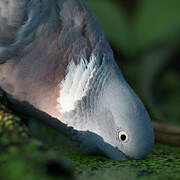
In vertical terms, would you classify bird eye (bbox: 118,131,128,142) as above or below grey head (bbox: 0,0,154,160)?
below

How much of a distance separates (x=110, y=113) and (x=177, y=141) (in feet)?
3.55

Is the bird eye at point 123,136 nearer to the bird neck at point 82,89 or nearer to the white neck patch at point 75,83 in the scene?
the bird neck at point 82,89

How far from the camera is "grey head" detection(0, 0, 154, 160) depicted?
2295 mm

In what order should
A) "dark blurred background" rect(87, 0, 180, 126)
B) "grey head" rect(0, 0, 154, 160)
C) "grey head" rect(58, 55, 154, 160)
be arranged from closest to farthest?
"grey head" rect(58, 55, 154, 160)
"grey head" rect(0, 0, 154, 160)
"dark blurred background" rect(87, 0, 180, 126)

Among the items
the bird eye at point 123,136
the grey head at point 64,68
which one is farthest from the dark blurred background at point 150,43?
the bird eye at point 123,136

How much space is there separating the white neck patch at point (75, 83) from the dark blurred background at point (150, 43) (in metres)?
2.26

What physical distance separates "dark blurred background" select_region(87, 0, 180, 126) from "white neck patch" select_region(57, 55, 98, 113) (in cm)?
226

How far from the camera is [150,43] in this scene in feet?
16.3

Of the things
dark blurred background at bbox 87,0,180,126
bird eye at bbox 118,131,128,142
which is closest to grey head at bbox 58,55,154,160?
bird eye at bbox 118,131,128,142

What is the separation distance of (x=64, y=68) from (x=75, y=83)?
14 cm

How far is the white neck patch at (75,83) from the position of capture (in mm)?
2334

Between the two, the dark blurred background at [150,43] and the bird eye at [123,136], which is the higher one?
the bird eye at [123,136]

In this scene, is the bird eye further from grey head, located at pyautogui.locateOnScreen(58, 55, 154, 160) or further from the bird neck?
the bird neck

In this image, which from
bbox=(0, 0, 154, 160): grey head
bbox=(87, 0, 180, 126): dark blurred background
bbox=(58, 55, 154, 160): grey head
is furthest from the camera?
bbox=(87, 0, 180, 126): dark blurred background
